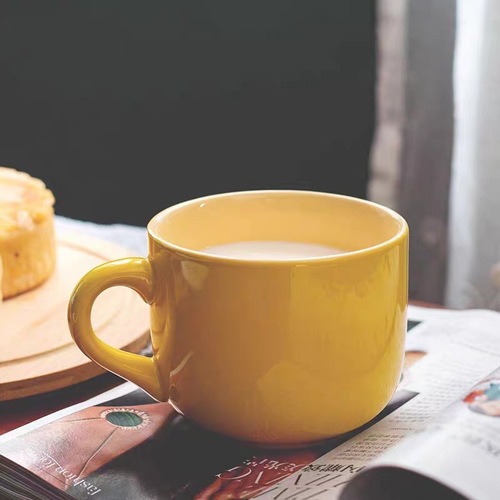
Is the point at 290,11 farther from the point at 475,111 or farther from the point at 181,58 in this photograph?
the point at 475,111

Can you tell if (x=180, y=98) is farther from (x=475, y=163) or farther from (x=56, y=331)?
(x=56, y=331)

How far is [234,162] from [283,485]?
1.28 metres

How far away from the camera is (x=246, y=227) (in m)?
0.68

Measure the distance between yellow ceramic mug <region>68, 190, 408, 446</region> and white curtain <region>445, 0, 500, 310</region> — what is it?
0.76 metres

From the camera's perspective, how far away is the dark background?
156 cm

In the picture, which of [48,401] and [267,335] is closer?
[267,335]

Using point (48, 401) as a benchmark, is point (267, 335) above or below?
above

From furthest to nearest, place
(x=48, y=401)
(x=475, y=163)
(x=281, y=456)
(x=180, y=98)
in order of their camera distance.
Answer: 1. (x=180, y=98)
2. (x=475, y=163)
3. (x=48, y=401)
4. (x=281, y=456)

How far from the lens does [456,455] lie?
459 millimetres

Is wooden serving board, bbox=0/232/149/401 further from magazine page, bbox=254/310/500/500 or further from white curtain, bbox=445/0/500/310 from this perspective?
white curtain, bbox=445/0/500/310

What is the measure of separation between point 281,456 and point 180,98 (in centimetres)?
134

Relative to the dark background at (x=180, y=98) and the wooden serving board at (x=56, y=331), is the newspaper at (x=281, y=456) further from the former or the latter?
the dark background at (x=180, y=98)

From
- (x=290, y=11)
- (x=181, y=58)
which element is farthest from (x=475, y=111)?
(x=181, y=58)

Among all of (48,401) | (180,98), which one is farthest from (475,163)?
(48,401)
